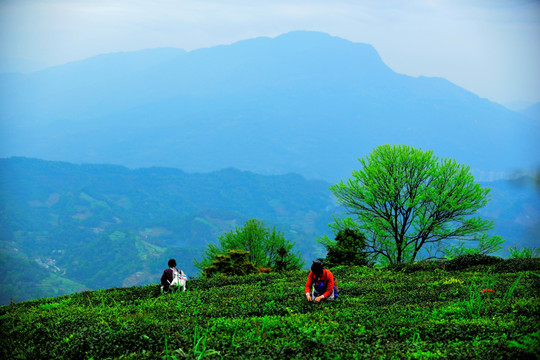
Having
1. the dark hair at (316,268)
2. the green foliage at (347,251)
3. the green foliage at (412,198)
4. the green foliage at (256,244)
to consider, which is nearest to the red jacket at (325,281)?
the dark hair at (316,268)

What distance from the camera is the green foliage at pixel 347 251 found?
31109mm

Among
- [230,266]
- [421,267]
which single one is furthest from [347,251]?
[230,266]

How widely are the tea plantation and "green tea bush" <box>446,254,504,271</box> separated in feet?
19.2

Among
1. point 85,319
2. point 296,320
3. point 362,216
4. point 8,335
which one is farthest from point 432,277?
point 362,216

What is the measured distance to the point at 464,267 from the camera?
A: 21906 millimetres

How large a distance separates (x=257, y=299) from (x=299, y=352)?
651cm

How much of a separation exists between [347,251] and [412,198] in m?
8.26

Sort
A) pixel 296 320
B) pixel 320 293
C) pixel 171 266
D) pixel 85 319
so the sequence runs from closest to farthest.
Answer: pixel 296 320
pixel 85 319
pixel 320 293
pixel 171 266

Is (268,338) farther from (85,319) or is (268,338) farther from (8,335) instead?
(8,335)

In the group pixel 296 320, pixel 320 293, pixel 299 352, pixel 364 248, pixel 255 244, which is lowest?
pixel 299 352

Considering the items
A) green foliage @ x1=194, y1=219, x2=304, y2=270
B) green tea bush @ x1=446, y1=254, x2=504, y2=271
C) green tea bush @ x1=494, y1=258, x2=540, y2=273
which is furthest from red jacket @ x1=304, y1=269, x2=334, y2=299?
green foliage @ x1=194, y1=219, x2=304, y2=270

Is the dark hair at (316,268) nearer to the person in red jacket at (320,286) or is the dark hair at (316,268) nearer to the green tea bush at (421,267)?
the person in red jacket at (320,286)

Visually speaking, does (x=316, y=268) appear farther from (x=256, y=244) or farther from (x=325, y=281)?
(x=256, y=244)

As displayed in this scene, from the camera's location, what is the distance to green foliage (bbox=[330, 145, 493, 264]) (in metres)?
35.1
